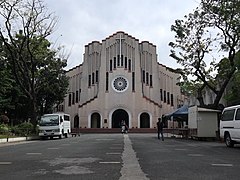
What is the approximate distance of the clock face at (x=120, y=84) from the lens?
57.4m

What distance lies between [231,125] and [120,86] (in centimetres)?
3909

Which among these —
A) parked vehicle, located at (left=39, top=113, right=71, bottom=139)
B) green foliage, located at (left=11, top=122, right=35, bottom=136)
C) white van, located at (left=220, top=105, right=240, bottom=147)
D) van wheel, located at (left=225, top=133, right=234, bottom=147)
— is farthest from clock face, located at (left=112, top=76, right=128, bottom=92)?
van wheel, located at (left=225, top=133, right=234, bottom=147)

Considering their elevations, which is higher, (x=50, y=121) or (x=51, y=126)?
(x=50, y=121)

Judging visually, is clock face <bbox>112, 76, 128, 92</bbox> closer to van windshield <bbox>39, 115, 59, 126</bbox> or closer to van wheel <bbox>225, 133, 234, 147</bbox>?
van windshield <bbox>39, 115, 59, 126</bbox>

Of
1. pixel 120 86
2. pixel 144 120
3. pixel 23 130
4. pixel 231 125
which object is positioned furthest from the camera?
pixel 144 120

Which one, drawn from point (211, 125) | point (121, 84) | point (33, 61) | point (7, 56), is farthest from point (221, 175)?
point (121, 84)

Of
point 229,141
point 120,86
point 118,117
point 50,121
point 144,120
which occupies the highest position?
point 120,86

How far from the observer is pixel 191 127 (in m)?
29.6

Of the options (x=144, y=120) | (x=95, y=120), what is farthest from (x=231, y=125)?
(x=95, y=120)

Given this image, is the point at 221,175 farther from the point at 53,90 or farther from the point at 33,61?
the point at 53,90

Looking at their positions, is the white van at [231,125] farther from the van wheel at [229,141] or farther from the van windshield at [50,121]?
the van windshield at [50,121]

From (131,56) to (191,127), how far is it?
31.0 meters

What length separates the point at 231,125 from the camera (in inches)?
747

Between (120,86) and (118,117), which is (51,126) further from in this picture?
(118,117)
